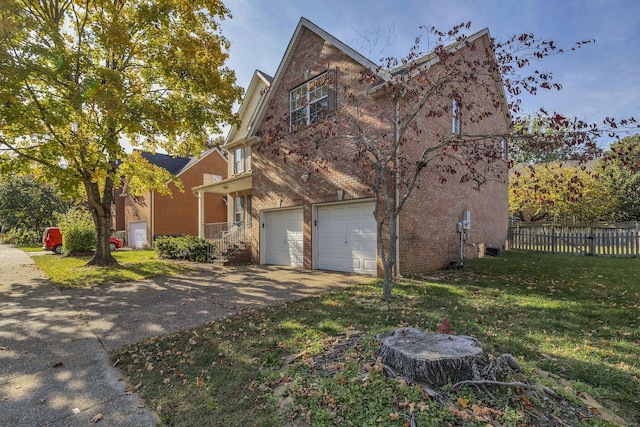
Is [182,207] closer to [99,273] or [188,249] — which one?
[188,249]

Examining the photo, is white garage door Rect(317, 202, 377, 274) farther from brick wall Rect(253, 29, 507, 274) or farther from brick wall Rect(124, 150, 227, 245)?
brick wall Rect(124, 150, 227, 245)

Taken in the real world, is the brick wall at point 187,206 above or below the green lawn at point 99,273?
above

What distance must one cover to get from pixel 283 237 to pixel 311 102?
5242mm

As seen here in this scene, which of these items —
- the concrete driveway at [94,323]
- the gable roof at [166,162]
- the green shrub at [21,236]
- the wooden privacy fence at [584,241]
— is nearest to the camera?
the concrete driveway at [94,323]

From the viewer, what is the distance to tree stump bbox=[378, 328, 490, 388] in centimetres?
290

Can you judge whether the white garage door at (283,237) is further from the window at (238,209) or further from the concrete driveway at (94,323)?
the window at (238,209)

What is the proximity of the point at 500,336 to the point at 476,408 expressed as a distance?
2.34m

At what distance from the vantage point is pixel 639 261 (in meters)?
11.0

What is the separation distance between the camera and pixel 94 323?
5668mm

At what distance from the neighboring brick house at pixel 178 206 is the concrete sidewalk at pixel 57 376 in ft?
58.4

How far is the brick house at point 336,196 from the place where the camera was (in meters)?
9.64

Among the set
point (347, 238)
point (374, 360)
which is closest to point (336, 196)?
point (347, 238)

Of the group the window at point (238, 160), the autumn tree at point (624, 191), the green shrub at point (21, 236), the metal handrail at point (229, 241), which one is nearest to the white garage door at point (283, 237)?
the metal handrail at point (229, 241)

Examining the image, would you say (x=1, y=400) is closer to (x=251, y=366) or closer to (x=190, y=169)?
(x=251, y=366)
